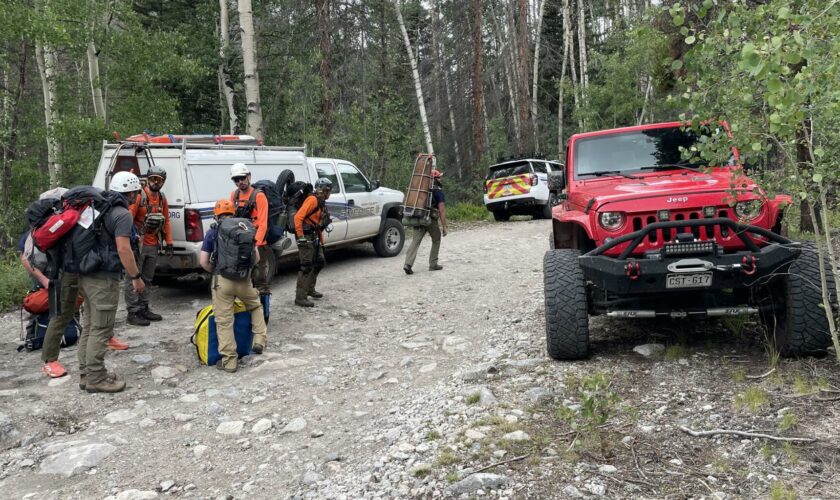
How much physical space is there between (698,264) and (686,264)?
0.08 meters

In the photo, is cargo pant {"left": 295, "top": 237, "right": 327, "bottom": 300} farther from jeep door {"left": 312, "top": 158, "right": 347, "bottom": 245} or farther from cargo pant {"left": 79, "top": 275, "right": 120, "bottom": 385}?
cargo pant {"left": 79, "top": 275, "right": 120, "bottom": 385}

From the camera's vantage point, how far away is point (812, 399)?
3922 millimetres

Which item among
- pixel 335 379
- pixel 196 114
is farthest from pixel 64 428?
pixel 196 114

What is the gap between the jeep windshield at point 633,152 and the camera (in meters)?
6.04

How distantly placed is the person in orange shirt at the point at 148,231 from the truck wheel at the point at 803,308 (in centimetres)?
636

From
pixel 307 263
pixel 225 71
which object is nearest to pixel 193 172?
pixel 307 263

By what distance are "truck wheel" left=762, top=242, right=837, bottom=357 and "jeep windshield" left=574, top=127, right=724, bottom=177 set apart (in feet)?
5.47

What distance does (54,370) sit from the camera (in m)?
5.58

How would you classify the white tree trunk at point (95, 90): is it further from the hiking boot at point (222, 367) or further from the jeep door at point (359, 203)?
the hiking boot at point (222, 367)

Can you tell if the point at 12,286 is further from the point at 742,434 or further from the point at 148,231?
the point at 742,434

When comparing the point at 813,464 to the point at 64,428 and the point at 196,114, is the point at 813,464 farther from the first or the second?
the point at 196,114

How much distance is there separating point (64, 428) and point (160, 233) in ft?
11.1

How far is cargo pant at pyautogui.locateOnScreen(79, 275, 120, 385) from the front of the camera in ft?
17.0

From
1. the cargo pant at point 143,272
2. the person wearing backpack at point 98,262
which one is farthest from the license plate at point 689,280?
the cargo pant at point 143,272
